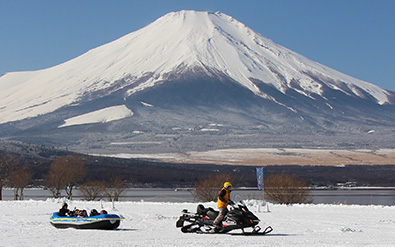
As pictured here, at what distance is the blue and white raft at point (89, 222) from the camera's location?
22078mm

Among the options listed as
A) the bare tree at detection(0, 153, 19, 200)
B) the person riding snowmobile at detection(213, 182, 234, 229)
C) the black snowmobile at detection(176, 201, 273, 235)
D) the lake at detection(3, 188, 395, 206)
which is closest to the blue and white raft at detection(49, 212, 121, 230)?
the black snowmobile at detection(176, 201, 273, 235)

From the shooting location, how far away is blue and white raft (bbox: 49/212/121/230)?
72.4ft

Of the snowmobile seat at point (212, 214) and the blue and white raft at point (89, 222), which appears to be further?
the blue and white raft at point (89, 222)

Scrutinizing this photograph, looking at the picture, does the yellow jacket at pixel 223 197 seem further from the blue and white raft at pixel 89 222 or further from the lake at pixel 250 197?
the lake at pixel 250 197

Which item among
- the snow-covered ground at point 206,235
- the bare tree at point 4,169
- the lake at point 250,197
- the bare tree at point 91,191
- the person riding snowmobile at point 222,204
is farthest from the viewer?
the bare tree at point 91,191

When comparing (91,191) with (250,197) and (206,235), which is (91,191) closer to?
(250,197)

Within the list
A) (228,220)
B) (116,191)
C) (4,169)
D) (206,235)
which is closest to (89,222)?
(206,235)

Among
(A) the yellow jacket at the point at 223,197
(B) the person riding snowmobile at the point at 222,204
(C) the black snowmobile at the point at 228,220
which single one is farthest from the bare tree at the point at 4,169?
(A) the yellow jacket at the point at 223,197

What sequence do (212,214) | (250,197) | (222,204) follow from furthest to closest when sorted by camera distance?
(250,197)
(212,214)
(222,204)

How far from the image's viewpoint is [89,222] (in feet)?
72.7

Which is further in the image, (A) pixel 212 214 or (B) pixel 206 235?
(A) pixel 212 214

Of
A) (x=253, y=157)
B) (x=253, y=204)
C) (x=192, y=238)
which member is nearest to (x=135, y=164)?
(x=253, y=157)

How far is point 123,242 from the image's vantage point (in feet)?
59.8

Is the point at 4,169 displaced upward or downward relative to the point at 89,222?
upward
